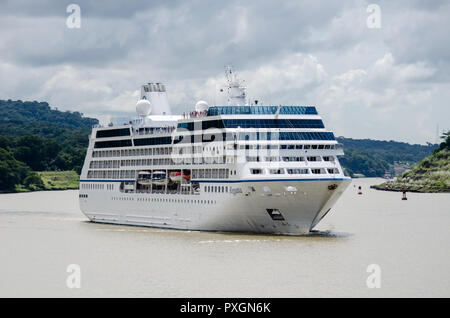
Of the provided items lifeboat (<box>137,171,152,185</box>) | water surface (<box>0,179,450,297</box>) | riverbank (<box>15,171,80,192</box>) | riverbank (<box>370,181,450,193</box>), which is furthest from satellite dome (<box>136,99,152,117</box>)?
riverbank (<box>370,181,450,193</box>)

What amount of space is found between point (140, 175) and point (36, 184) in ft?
281

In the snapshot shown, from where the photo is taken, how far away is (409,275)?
37.0 metres

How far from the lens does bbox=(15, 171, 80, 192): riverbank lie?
465 feet

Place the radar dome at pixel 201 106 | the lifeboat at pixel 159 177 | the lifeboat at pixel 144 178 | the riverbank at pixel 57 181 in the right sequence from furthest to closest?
1. the riverbank at pixel 57 181
2. the radar dome at pixel 201 106
3. the lifeboat at pixel 144 178
4. the lifeboat at pixel 159 177

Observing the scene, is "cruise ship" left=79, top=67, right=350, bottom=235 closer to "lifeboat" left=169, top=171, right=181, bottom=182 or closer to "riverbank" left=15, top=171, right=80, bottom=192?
"lifeboat" left=169, top=171, right=181, bottom=182

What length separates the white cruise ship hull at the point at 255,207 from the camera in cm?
4731

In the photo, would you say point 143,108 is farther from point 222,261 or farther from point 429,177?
point 429,177

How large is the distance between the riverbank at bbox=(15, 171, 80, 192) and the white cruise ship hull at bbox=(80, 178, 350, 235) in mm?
88484

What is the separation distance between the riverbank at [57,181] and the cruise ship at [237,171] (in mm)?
84446

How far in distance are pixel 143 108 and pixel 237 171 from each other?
58.1 feet

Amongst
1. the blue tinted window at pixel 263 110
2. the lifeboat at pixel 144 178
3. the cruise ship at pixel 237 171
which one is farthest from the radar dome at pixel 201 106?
the blue tinted window at pixel 263 110

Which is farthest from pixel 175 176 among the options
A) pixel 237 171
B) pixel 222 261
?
pixel 222 261

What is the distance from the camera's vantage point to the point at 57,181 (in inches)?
5817

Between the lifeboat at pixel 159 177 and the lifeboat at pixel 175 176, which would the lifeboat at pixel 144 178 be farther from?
the lifeboat at pixel 175 176
